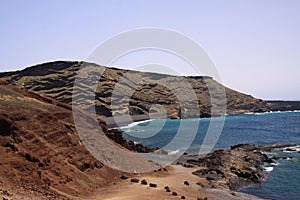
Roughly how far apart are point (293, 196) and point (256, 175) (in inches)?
338

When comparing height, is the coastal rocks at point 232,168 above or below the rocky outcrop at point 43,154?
below

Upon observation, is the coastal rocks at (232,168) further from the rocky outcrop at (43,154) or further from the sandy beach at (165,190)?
the rocky outcrop at (43,154)

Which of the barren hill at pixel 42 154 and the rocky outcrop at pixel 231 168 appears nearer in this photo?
the barren hill at pixel 42 154

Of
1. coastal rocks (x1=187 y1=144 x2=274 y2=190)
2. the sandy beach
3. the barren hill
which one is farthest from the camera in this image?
coastal rocks (x1=187 y1=144 x2=274 y2=190)

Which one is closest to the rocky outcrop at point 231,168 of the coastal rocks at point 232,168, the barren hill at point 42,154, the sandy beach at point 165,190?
the coastal rocks at point 232,168

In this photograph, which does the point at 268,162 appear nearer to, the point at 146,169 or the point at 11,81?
the point at 146,169

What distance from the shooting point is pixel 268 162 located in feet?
192

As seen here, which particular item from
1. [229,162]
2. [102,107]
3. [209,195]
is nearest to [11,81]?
[102,107]

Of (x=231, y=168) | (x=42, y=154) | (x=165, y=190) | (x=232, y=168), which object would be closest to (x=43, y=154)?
(x=42, y=154)

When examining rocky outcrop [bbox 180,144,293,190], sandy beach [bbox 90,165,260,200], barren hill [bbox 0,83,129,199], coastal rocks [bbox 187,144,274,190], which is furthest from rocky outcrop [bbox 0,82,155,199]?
coastal rocks [bbox 187,144,274,190]

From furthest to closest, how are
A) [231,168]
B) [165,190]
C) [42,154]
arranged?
[231,168] → [165,190] → [42,154]

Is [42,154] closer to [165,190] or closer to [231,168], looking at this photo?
[165,190]

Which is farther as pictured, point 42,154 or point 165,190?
point 165,190

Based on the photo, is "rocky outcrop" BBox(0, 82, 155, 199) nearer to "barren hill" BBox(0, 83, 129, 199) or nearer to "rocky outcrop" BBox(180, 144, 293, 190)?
"barren hill" BBox(0, 83, 129, 199)
